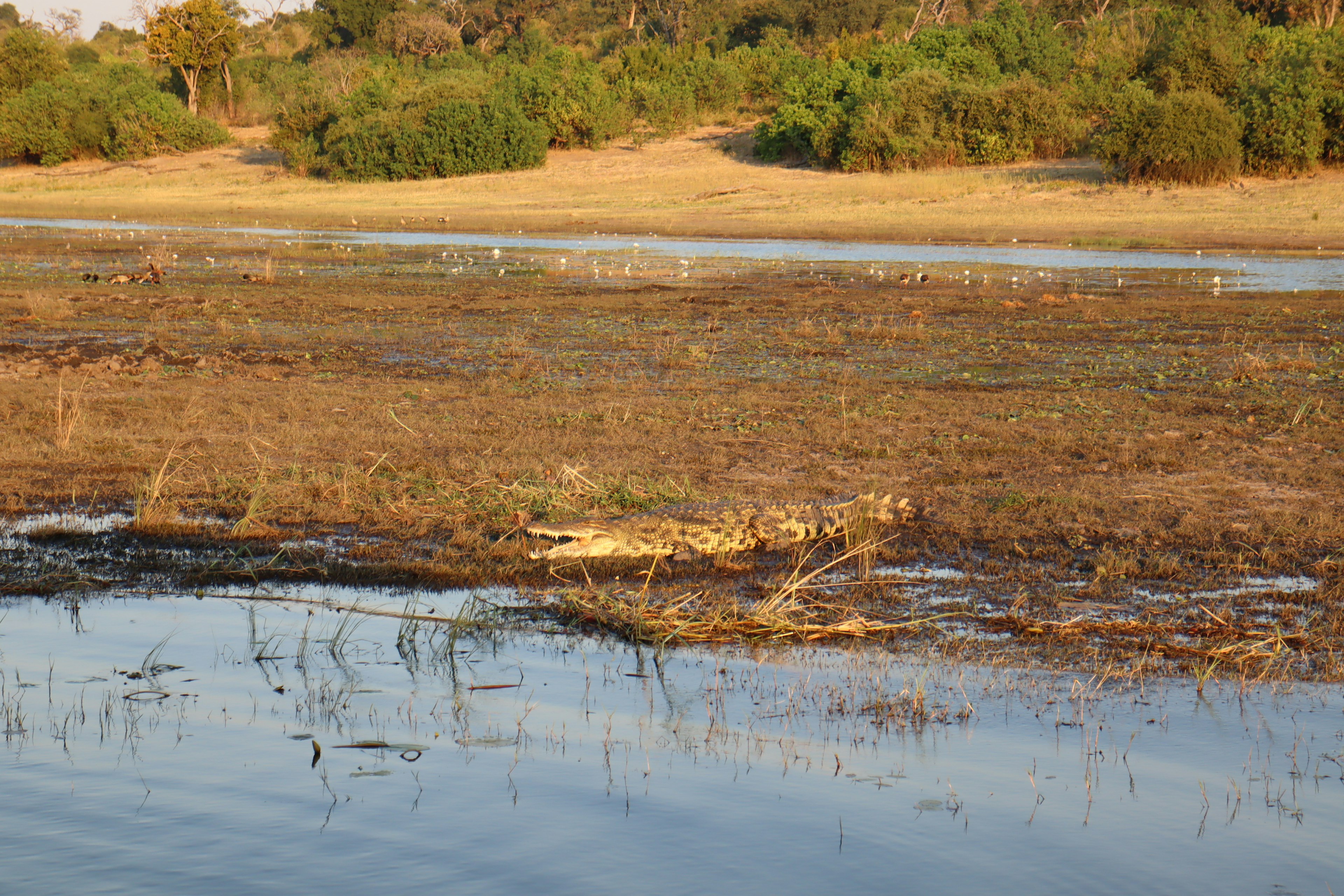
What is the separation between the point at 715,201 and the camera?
116 feet

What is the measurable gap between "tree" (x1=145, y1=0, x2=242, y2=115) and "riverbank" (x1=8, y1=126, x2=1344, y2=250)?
294 inches

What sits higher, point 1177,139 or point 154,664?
point 1177,139

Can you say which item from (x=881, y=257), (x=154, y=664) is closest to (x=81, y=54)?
(x=881, y=257)

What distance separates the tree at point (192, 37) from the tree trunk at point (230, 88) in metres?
0.07

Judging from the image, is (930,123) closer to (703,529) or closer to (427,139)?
(427,139)

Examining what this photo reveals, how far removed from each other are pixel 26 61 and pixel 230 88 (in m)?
8.75

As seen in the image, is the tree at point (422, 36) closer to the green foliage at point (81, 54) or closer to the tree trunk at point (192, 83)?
the tree trunk at point (192, 83)

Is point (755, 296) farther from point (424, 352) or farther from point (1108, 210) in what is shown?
point (1108, 210)

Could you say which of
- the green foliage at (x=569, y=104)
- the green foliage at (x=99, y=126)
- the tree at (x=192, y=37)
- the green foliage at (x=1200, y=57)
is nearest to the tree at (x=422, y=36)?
the tree at (x=192, y=37)

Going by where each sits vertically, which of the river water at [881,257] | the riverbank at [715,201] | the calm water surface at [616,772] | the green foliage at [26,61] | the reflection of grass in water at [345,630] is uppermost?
the green foliage at [26,61]

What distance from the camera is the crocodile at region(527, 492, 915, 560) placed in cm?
608

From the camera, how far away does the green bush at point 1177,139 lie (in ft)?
101

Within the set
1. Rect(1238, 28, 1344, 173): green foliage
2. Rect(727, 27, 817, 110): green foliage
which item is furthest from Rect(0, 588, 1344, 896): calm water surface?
Rect(727, 27, 817, 110): green foliage

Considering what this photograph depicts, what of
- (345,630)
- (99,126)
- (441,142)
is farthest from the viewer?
(99,126)
